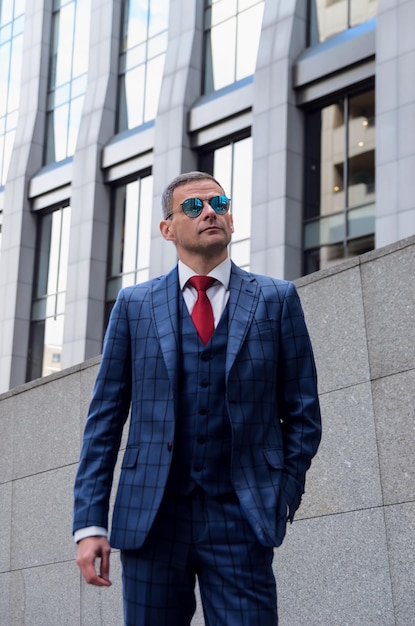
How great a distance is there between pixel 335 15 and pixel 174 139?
5.95 metres

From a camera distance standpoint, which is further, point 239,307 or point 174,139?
point 174,139

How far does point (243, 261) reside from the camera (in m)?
27.5

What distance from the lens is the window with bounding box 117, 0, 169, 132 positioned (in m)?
31.9

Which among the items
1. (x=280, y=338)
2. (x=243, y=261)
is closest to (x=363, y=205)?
(x=243, y=261)

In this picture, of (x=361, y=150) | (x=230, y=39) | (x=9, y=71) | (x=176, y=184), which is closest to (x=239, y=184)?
(x=361, y=150)

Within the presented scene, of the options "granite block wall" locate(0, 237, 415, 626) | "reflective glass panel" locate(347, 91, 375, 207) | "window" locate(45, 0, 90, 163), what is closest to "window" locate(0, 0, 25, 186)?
"window" locate(45, 0, 90, 163)

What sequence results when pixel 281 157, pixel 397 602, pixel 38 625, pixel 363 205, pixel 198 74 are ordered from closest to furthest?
1. pixel 397 602
2. pixel 38 625
3. pixel 363 205
4. pixel 281 157
5. pixel 198 74

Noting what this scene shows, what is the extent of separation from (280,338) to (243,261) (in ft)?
78.2

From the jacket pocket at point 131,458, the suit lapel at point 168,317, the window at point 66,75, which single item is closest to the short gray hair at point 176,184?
the suit lapel at point 168,317

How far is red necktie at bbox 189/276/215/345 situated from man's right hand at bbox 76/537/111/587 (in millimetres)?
796

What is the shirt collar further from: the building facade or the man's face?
the building facade

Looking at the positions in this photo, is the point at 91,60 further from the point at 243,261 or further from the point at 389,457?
the point at 389,457

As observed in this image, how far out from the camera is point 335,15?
86.9ft

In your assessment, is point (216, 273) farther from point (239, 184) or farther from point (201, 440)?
point (239, 184)
